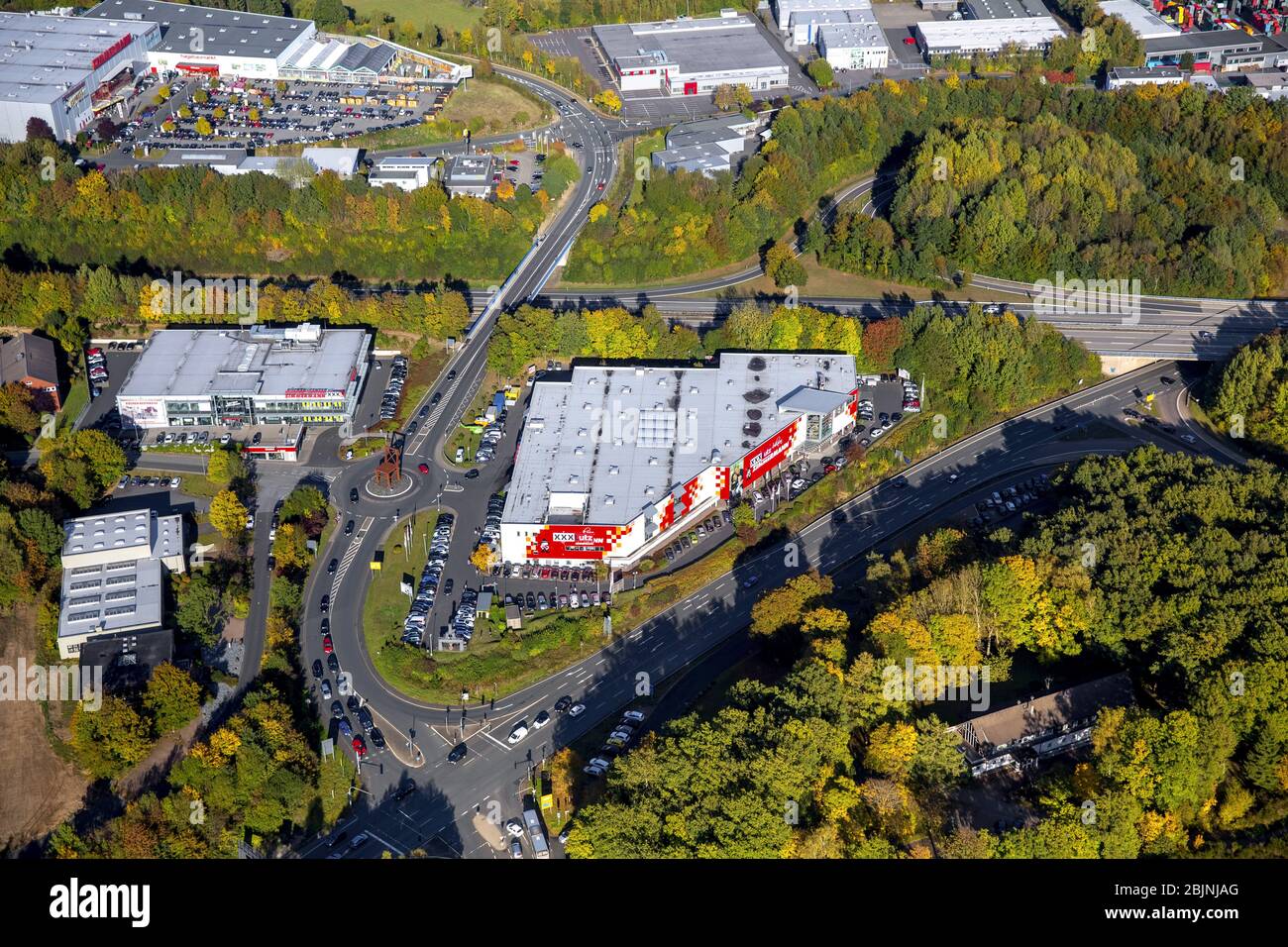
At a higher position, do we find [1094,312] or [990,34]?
[990,34]

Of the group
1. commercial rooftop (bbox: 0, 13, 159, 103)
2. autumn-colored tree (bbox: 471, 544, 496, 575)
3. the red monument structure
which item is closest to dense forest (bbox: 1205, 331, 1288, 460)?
autumn-colored tree (bbox: 471, 544, 496, 575)

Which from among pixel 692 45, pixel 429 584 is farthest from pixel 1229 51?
pixel 429 584

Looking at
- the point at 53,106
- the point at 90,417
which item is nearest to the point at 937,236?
the point at 90,417

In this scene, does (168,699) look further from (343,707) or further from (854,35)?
(854,35)

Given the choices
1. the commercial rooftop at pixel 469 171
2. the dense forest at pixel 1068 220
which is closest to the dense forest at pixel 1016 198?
the dense forest at pixel 1068 220

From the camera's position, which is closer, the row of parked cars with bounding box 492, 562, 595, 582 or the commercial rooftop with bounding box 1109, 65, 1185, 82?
the row of parked cars with bounding box 492, 562, 595, 582

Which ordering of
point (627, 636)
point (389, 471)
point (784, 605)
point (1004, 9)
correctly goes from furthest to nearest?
point (1004, 9)
point (389, 471)
point (627, 636)
point (784, 605)

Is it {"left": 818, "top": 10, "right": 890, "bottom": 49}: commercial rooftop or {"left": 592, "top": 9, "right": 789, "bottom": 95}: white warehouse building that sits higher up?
{"left": 818, "top": 10, "right": 890, "bottom": 49}: commercial rooftop

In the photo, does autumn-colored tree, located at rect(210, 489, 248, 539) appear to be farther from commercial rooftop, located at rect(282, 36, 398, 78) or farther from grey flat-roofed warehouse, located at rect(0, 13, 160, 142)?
commercial rooftop, located at rect(282, 36, 398, 78)
